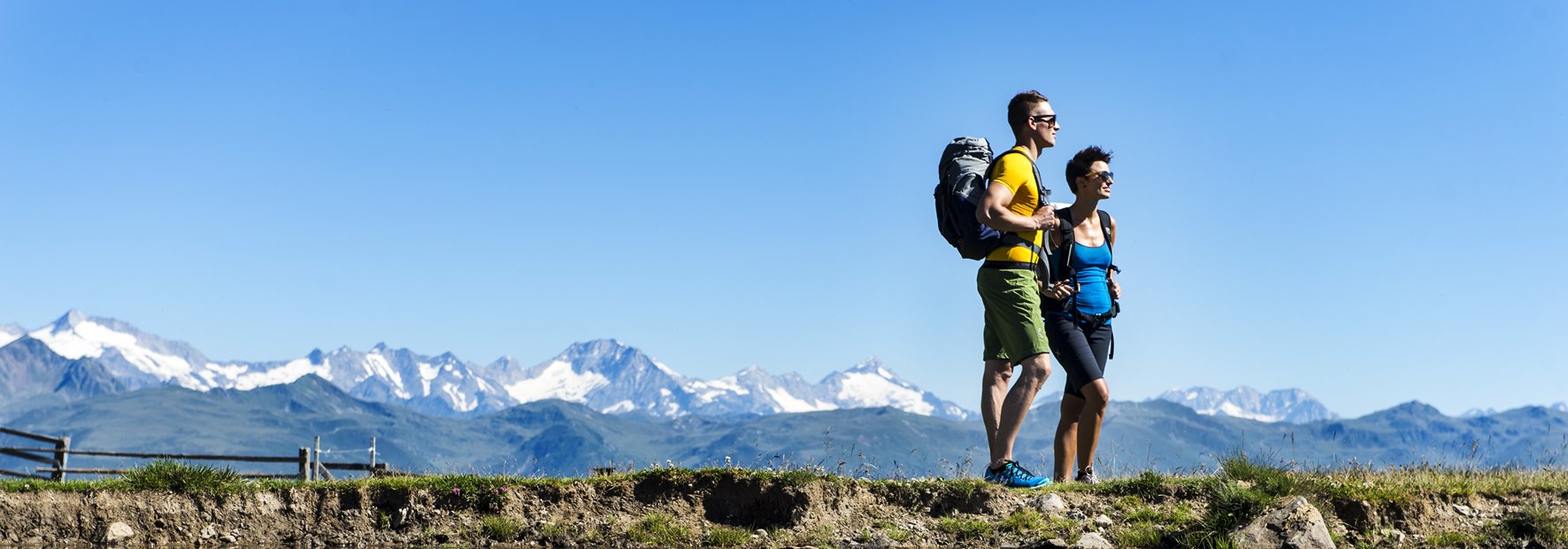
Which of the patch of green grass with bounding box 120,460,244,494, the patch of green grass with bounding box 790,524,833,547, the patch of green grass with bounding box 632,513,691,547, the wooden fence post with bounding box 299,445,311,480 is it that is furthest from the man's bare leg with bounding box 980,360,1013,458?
the wooden fence post with bounding box 299,445,311,480

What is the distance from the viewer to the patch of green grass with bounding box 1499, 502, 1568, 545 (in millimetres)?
7473

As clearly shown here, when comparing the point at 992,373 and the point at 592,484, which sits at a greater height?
the point at 992,373

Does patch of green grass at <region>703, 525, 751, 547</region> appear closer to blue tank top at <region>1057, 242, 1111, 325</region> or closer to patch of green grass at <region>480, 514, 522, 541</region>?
patch of green grass at <region>480, 514, 522, 541</region>

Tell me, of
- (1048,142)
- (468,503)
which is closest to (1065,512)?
(1048,142)

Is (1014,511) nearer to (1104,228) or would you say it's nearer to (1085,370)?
(1085,370)

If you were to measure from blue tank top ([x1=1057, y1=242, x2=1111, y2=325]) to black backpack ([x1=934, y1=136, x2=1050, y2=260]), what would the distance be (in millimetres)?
578

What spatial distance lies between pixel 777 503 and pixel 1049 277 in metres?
2.43

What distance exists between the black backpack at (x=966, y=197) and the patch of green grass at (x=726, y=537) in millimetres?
2421

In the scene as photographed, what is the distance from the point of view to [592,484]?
8.93 meters

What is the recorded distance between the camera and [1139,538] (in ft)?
24.4

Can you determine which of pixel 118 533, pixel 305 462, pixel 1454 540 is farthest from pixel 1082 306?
pixel 305 462

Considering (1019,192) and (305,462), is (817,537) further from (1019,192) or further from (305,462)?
(305,462)

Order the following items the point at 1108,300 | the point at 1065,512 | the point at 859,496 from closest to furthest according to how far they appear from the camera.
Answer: the point at 1065,512 < the point at 859,496 < the point at 1108,300

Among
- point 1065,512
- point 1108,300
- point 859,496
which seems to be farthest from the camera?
point 1108,300
